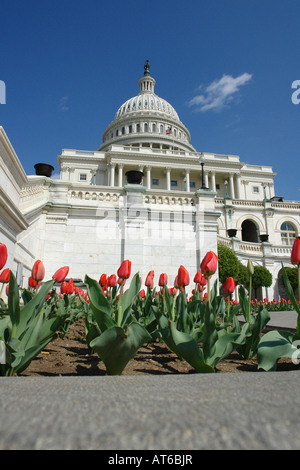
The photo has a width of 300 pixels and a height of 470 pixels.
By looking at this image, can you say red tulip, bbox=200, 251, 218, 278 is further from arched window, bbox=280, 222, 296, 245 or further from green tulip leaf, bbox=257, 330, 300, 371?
arched window, bbox=280, 222, 296, 245

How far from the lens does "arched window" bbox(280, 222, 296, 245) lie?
3926cm

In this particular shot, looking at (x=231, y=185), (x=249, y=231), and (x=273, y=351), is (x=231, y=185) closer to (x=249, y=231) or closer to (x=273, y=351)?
(x=249, y=231)

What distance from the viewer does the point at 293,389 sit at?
0.91m

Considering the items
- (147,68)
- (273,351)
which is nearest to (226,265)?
(273,351)

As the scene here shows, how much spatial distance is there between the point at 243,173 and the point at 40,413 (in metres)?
63.2

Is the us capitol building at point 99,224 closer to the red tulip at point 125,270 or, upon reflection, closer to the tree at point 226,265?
the red tulip at point 125,270

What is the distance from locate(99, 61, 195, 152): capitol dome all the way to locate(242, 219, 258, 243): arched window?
32367 mm

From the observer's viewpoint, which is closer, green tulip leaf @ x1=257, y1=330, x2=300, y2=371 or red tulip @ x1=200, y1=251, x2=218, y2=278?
green tulip leaf @ x1=257, y1=330, x2=300, y2=371

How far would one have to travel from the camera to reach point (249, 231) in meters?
41.2

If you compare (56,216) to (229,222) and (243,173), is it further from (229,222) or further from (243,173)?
(243,173)

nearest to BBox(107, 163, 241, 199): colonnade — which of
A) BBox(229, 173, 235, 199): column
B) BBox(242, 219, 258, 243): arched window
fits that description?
BBox(229, 173, 235, 199): column

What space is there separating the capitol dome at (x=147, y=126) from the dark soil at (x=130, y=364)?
216 feet

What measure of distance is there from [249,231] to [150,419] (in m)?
42.9

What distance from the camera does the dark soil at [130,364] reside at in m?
2.06
